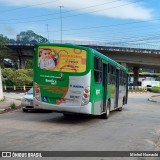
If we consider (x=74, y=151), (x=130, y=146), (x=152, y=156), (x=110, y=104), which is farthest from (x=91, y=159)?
(x=110, y=104)

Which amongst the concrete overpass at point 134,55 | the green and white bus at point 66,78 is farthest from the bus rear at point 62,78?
the concrete overpass at point 134,55

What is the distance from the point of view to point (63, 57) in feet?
54.9

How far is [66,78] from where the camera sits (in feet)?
54.3

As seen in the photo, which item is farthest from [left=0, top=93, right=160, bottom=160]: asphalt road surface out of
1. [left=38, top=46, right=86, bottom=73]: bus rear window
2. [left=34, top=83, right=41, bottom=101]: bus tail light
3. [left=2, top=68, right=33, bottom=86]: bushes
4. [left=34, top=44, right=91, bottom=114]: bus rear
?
[left=2, top=68, right=33, bottom=86]: bushes

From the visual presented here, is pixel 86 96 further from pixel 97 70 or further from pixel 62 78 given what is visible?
pixel 97 70

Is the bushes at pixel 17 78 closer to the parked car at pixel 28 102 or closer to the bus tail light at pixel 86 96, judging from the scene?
the parked car at pixel 28 102

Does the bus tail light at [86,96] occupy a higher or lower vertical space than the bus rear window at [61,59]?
lower

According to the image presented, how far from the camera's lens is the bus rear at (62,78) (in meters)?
16.4

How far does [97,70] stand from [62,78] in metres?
1.80

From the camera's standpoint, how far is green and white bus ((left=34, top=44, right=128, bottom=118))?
1642 centimetres

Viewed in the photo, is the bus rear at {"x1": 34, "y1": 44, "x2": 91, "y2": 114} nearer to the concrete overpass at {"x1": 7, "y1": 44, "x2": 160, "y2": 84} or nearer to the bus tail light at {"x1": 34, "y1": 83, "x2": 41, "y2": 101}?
the bus tail light at {"x1": 34, "y1": 83, "x2": 41, "y2": 101}

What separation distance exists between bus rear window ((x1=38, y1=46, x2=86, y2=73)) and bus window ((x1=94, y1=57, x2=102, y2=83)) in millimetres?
928

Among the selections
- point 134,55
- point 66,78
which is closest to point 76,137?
point 66,78

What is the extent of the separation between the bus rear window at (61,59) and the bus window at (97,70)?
93 centimetres
